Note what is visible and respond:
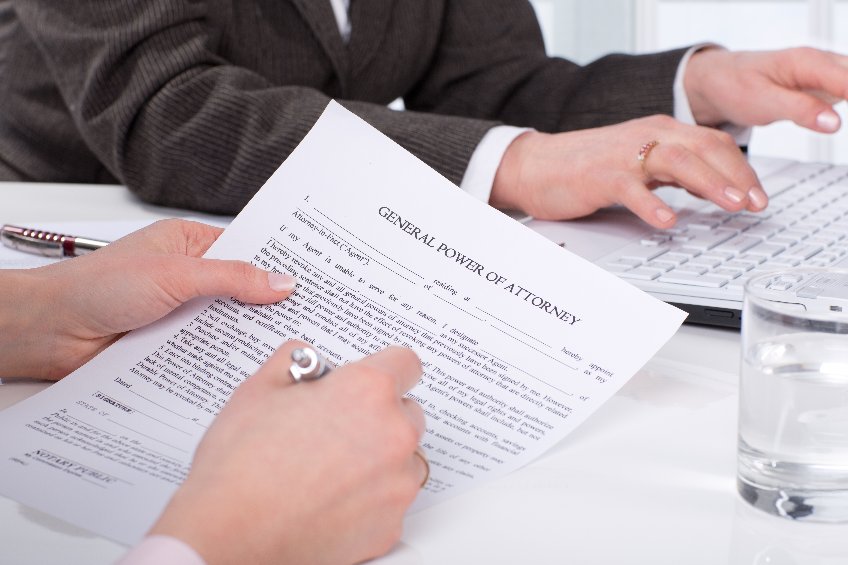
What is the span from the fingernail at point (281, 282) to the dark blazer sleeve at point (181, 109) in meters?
0.36

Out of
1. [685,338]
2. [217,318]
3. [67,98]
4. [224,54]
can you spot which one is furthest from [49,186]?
[685,338]

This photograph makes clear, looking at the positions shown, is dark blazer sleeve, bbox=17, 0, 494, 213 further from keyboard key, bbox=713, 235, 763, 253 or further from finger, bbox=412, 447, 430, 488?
finger, bbox=412, 447, 430, 488

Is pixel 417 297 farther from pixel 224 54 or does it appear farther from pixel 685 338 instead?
pixel 224 54

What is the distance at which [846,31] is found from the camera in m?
4.61

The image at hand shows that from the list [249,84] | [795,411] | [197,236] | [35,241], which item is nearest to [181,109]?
[249,84]

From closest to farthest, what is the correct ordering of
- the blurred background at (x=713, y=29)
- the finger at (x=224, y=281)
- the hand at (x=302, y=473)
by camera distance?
the hand at (x=302, y=473) → the finger at (x=224, y=281) → the blurred background at (x=713, y=29)

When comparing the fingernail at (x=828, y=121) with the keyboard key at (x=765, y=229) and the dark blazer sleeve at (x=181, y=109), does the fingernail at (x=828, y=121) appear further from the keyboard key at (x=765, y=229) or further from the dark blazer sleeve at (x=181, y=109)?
the dark blazer sleeve at (x=181, y=109)

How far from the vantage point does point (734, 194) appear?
79 centimetres

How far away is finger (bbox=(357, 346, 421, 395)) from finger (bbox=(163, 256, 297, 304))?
0.12 metres

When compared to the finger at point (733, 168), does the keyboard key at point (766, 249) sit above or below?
below

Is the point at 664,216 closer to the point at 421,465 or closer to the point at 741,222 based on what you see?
the point at 741,222

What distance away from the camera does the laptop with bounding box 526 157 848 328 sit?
2.14ft

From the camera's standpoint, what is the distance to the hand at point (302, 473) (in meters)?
0.38

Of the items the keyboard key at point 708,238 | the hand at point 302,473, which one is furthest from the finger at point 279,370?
the keyboard key at point 708,238
